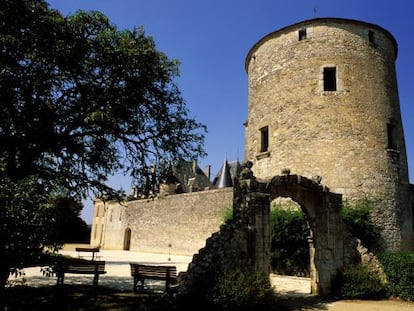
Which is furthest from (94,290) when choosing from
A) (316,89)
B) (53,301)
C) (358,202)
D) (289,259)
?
(316,89)

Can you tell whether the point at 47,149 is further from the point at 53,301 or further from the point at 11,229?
the point at 11,229

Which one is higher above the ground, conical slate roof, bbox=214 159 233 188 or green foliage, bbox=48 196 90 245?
conical slate roof, bbox=214 159 233 188

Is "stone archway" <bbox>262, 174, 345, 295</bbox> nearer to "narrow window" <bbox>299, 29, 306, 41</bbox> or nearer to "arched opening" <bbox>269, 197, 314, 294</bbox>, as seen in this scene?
"arched opening" <bbox>269, 197, 314, 294</bbox>

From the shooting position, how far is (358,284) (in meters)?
10.0

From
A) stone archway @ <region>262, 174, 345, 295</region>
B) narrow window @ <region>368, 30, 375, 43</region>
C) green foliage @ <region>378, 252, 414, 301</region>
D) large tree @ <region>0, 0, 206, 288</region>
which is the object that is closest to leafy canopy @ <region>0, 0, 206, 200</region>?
large tree @ <region>0, 0, 206, 288</region>

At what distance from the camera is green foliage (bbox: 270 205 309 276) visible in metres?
14.1

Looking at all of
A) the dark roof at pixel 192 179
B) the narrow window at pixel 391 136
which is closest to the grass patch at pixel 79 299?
the narrow window at pixel 391 136

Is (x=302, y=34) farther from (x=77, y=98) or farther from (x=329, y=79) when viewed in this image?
(x=77, y=98)

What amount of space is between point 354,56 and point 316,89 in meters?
2.16

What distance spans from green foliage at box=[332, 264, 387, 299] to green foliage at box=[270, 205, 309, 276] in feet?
11.8

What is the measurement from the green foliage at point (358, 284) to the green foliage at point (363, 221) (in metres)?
3.43

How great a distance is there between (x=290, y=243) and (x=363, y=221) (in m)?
2.82

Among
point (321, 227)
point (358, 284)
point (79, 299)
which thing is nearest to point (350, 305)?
point (358, 284)

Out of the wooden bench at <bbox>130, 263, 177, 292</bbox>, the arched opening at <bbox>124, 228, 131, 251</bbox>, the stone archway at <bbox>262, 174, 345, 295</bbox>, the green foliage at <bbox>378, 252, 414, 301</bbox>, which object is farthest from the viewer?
the arched opening at <bbox>124, 228, 131, 251</bbox>
